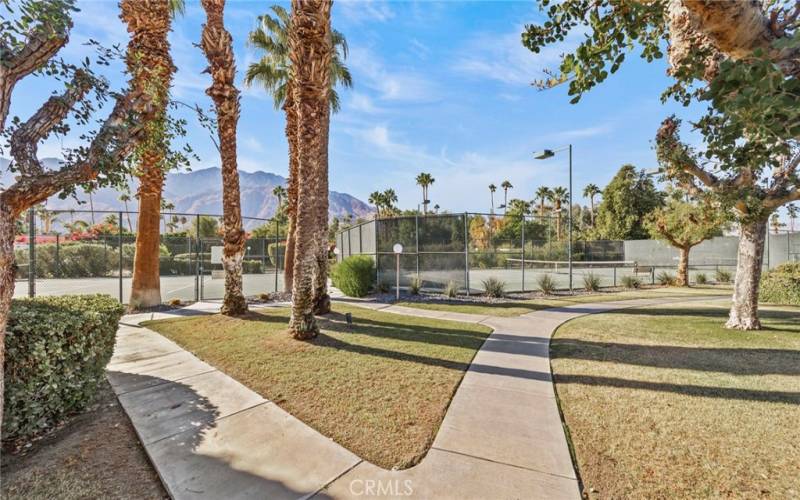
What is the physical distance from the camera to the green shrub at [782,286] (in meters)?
11.0

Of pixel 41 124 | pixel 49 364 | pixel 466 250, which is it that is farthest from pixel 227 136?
pixel 466 250

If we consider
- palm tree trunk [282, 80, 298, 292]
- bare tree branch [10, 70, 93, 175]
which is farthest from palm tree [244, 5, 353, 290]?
bare tree branch [10, 70, 93, 175]

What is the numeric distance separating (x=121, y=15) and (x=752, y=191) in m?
16.0

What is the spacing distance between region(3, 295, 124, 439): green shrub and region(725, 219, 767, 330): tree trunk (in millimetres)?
11432

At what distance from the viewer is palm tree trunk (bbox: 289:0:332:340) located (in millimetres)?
6184

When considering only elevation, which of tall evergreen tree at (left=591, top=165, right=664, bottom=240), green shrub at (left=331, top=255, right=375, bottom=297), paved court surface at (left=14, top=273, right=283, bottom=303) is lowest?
paved court surface at (left=14, top=273, right=283, bottom=303)

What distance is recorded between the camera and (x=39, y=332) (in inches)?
120

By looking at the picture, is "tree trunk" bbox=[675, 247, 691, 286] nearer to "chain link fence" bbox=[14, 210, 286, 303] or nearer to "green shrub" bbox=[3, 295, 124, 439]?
"chain link fence" bbox=[14, 210, 286, 303]

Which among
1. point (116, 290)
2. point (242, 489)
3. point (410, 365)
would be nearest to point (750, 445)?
point (410, 365)

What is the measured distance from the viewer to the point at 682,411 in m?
3.60

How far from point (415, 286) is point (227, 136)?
25.2ft

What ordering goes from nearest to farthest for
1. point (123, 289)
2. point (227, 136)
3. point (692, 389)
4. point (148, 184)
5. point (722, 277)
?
point (692, 389) < point (227, 136) < point (148, 184) < point (123, 289) < point (722, 277)

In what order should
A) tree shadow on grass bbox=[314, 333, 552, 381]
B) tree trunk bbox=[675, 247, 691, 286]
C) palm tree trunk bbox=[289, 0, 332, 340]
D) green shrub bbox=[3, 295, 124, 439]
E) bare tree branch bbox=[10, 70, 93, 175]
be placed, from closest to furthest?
bare tree branch bbox=[10, 70, 93, 175]
green shrub bbox=[3, 295, 124, 439]
tree shadow on grass bbox=[314, 333, 552, 381]
palm tree trunk bbox=[289, 0, 332, 340]
tree trunk bbox=[675, 247, 691, 286]

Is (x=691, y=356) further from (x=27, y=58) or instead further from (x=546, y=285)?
(x=27, y=58)
